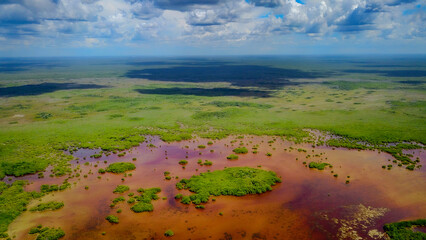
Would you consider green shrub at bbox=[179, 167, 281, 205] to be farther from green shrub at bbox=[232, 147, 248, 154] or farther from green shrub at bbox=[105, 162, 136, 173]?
green shrub at bbox=[105, 162, 136, 173]

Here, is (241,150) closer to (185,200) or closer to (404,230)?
(185,200)

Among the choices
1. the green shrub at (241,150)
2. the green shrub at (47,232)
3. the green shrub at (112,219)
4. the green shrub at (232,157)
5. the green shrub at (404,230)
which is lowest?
the green shrub at (47,232)

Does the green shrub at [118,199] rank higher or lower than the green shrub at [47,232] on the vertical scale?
higher

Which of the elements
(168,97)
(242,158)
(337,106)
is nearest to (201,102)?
(168,97)

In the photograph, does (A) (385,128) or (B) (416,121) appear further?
(B) (416,121)

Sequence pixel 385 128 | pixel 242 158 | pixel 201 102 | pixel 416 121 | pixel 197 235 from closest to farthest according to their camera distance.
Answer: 1. pixel 197 235
2. pixel 242 158
3. pixel 385 128
4. pixel 416 121
5. pixel 201 102

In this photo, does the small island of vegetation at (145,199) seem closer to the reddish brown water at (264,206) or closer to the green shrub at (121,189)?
the reddish brown water at (264,206)

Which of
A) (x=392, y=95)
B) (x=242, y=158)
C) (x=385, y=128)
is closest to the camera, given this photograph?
(x=242, y=158)

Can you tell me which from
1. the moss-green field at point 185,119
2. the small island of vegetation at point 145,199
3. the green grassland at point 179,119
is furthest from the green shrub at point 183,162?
the moss-green field at point 185,119

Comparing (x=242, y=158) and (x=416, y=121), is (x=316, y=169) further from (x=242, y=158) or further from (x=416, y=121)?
(x=416, y=121)
